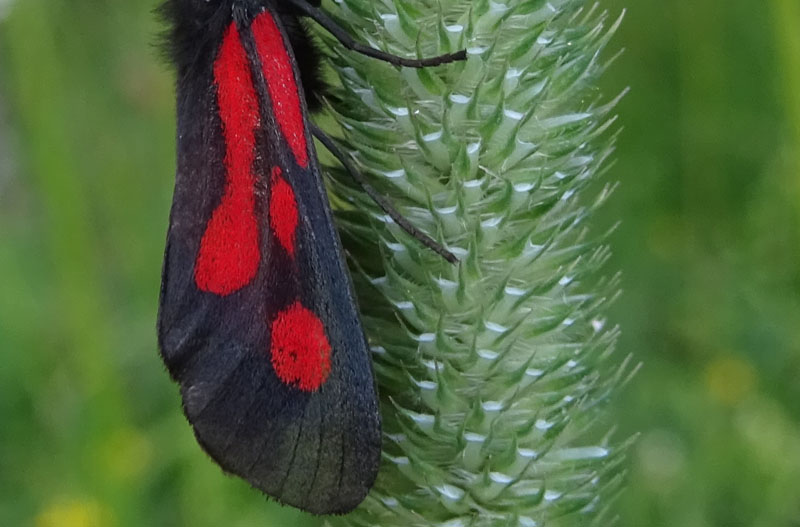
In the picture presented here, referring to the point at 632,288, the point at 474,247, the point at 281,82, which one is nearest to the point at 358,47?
the point at 281,82

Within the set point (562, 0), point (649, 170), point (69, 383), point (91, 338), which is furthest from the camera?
point (649, 170)

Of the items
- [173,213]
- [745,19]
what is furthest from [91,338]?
[745,19]

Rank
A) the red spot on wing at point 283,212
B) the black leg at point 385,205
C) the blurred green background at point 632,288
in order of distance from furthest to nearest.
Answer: the blurred green background at point 632,288
the black leg at point 385,205
the red spot on wing at point 283,212

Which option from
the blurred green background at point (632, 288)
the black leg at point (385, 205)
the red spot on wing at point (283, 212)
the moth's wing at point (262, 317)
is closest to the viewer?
the moth's wing at point (262, 317)

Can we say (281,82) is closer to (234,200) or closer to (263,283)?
(234,200)

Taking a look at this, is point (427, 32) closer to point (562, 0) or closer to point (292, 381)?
point (562, 0)

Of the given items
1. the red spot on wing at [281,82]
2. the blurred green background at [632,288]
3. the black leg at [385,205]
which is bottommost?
the blurred green background at [632,288]

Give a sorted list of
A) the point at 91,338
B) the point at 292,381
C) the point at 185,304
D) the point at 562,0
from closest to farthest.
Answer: the point at 292,381
the point at 185,304
the point at 562,0
the point at 91,338

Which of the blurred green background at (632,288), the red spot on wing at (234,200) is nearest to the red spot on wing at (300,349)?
the red spot on wing at (234,200)

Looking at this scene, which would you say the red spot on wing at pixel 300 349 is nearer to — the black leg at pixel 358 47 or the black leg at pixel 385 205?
the black leg at pixel 385 205
